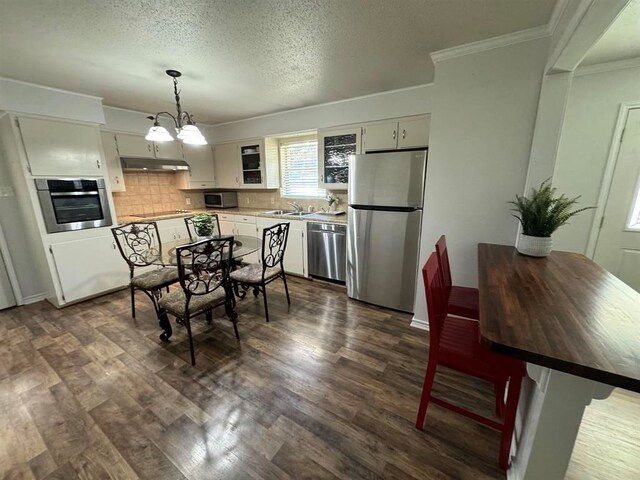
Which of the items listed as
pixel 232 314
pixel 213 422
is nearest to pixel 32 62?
pixel 232 314

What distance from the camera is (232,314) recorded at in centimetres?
233

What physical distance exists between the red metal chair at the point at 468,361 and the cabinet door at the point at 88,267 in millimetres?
3722

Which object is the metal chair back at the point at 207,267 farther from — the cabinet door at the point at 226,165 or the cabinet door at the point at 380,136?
the cabinet door at the point at 226,165

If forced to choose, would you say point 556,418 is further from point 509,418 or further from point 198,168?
point 198,168

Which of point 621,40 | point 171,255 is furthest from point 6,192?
point 621,40

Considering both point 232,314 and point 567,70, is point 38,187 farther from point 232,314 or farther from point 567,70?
point 567,70

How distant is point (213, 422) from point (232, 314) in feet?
2.97

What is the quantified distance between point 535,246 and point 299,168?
10.8 feet

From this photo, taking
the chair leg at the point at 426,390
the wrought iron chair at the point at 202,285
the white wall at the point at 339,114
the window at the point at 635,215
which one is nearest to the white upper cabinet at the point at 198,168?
the white wall at the point at 339,114

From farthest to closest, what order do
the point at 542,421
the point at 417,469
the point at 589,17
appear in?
the point at 417,469 < the point at 589,17 < the point at 542,421

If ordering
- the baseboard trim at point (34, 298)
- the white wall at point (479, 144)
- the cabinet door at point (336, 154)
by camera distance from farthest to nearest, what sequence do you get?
the cabinet door at point (336, 154) → the baseboard trim at point (34, 298) → the white wall at point (479, 144)

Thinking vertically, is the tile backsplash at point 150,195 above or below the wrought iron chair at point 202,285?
above

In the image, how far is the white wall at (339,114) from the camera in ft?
9.21

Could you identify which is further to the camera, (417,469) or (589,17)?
(417,469)
